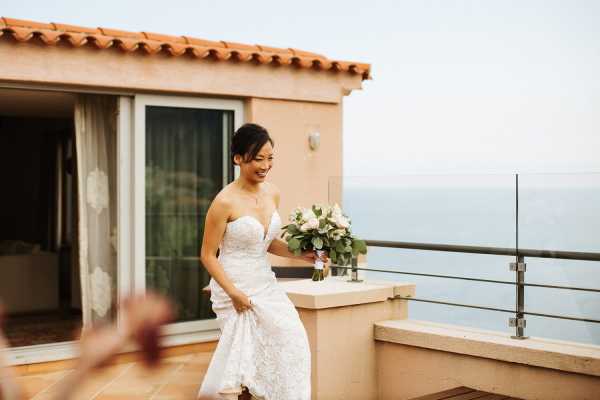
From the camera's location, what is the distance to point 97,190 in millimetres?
7723

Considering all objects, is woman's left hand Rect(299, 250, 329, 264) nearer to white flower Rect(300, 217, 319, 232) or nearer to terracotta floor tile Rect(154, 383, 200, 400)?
white flower Rect(300, 217, 319, 232)

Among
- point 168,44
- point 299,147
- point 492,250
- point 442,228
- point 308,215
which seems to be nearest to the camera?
point 308,215

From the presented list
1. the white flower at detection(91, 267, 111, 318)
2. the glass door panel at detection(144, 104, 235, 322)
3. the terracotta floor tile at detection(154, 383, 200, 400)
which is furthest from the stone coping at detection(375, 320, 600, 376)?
the white flower at detection(91, 267, 111, 318)

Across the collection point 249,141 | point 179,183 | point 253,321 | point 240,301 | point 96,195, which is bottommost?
point 253,321

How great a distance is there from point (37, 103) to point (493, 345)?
5.96 m

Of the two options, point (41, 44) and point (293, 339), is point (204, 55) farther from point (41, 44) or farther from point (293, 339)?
point (293, 339)

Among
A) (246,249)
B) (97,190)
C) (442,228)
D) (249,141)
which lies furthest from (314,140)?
(249,141)

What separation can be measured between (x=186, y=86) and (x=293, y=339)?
3697 millimetres

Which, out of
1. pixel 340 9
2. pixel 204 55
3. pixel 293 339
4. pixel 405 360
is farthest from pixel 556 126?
pixel 293 339

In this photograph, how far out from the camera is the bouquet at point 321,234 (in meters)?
4.77

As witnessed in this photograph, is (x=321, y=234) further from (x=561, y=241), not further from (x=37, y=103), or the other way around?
(x=37, y=103)

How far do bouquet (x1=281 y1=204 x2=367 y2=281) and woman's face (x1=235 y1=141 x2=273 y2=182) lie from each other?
535 millimetres

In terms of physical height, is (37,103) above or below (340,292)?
above

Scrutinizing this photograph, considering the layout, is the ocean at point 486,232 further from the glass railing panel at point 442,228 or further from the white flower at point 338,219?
the white flower at point 338,219
